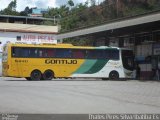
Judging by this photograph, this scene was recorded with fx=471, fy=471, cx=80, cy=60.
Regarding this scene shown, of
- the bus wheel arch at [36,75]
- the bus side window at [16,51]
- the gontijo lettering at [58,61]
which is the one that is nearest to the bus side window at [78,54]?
the gontijo lettering at [58,61]

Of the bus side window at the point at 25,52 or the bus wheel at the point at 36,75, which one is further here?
the bus wheel at the point at 36,75

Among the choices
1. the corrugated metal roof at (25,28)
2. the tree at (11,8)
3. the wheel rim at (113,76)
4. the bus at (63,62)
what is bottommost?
the wheel rim at (113,76)

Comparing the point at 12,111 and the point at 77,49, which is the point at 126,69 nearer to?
the point at 77,49

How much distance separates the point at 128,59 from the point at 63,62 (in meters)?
6.06

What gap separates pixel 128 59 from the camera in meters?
40.8

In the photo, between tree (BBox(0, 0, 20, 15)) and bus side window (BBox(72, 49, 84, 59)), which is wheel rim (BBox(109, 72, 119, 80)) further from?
tree (BBox(0, 0, 20, 15))

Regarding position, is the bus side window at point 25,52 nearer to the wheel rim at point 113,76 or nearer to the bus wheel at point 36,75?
the bus wheel at point 36,75

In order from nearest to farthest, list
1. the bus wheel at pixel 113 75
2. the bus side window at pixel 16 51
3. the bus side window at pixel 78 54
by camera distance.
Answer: the bus side window at pixel 16 51
the bus side window at pixel 78 54
the bus wheel at pixel 113 75

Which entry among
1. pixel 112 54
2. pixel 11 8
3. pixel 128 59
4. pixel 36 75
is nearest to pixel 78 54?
pixel 112 54

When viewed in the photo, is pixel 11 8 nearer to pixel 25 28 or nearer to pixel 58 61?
pixel 25 28

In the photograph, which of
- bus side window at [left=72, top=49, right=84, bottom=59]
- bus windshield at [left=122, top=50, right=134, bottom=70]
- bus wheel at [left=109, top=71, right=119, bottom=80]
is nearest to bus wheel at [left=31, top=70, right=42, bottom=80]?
bus side window at [left=72, top=49, right=84, bottom=59]

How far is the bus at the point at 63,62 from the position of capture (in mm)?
36719

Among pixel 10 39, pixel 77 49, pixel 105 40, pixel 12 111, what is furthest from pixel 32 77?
pixel 10 39

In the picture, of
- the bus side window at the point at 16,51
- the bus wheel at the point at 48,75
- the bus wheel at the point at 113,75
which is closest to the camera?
the bus side window at the point at 16,51
